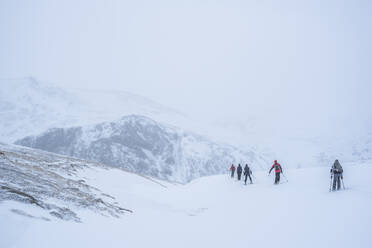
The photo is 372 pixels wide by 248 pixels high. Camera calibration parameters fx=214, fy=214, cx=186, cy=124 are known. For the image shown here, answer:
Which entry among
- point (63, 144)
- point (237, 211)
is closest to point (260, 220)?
point (237, 211)

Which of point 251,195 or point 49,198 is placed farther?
point 251,195

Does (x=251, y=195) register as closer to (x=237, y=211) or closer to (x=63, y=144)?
(x=237, y=211)

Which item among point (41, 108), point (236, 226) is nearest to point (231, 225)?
point (236, 226)

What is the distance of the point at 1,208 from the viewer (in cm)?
691

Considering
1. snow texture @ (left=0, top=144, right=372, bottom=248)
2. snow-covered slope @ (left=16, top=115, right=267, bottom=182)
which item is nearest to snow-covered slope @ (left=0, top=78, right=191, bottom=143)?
snow-covered slope @ (left=16, top=115, right=267, bottom=182)

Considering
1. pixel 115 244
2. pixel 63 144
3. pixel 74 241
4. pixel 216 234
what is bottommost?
pixel 63 144

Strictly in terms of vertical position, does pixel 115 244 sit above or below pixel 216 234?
above

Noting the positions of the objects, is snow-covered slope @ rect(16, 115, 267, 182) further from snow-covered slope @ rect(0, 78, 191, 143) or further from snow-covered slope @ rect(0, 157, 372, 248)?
snow-covered slope @ rect(0, 157, 372, 248)

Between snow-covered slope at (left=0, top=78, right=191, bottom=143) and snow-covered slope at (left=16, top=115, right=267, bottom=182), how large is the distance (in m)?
7.56

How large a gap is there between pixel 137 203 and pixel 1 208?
10.3 metres

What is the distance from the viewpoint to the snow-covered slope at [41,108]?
9719cm

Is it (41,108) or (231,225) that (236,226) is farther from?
(41,108)

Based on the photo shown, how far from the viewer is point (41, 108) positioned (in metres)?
111

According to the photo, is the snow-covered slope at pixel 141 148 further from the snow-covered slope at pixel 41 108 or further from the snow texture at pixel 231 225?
the snow texture at pixel 231 225
